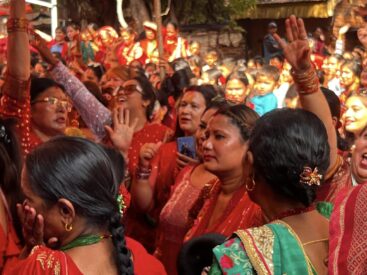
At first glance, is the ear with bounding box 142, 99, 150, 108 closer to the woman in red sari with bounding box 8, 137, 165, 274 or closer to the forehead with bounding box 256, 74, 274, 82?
the woman in red sari with bounding box 8, 137, 165, 274

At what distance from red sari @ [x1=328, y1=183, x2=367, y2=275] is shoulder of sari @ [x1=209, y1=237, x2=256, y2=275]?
0.72 feet

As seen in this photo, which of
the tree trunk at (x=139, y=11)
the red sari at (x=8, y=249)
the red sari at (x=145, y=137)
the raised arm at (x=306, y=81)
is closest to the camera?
the red sari at (x=8, y=249)

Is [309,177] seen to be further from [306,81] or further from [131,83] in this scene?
[131,83]

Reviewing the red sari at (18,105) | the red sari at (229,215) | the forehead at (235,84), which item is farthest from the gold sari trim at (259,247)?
the forehead at (235,84)

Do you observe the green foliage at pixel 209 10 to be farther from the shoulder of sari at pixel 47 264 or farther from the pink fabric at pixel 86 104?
the shoulder of sari at pixel 47 264

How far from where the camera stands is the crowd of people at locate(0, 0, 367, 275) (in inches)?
80.5

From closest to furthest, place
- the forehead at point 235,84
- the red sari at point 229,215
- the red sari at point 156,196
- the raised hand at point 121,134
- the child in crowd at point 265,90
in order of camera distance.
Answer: the red sari at point 229,215, the raised hand at point 121,134, the red sari at point 156,196, the forehead at point 235,84, the child in crowd at point 265,90

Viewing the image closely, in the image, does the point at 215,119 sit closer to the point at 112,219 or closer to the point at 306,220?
the point at 306,220

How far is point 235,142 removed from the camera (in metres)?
3.22

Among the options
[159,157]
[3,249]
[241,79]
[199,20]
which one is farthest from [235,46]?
[3,249]

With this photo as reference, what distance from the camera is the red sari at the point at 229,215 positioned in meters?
3.00

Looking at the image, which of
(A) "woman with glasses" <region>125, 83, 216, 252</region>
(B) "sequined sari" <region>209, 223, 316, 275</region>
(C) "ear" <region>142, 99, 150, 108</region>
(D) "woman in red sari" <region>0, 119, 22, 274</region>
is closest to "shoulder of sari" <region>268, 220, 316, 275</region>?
(B) "sequined sari" <region>209, 223, 316, 275</region>

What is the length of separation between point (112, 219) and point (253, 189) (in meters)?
0.49

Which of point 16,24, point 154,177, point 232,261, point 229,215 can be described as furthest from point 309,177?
point 154,177
